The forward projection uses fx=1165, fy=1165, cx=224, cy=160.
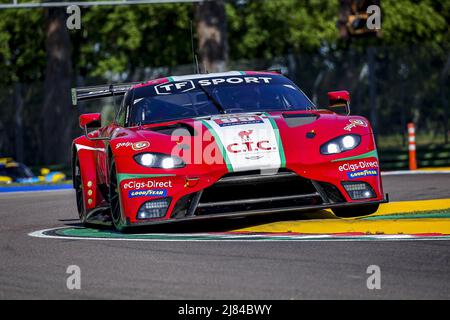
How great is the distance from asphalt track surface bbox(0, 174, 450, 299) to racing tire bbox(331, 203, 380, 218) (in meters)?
1.94

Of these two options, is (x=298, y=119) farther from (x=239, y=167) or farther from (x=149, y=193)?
(x=149, y=193)

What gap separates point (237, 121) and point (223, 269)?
2.65m

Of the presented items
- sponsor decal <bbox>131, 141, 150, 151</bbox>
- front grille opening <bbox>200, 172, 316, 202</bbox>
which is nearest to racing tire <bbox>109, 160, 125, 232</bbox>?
sponsor decal <bbox>131, 141, 150, 151</bbox>

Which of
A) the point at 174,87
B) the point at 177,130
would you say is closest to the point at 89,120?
the point at 174,87

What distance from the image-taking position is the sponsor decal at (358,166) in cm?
974

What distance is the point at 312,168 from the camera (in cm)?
954

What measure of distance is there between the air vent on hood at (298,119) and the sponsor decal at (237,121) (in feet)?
0.84

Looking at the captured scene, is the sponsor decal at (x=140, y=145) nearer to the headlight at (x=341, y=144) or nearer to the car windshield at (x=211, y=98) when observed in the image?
the car windshield at (x=211, y=98)

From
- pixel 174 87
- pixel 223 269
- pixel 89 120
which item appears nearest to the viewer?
pixel 223 269

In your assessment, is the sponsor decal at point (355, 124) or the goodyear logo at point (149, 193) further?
the sponsor decal at point (355, 124)

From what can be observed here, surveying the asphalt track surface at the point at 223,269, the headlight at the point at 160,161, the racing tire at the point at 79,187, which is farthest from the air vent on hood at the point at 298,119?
the racing tire at the point at 79,187

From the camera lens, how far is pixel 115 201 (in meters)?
10.2

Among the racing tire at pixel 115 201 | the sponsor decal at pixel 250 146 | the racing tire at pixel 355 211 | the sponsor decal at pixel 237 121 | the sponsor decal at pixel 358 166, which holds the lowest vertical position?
the racing tire at pixel 355 211
